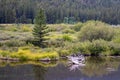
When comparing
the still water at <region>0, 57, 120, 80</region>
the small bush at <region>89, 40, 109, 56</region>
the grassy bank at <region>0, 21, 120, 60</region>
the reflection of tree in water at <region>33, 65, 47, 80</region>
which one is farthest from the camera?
the small bush at <region>89, 40, 109, 56</region>

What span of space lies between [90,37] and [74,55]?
14.0 m

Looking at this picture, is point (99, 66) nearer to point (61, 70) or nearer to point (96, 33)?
point (61, 70)

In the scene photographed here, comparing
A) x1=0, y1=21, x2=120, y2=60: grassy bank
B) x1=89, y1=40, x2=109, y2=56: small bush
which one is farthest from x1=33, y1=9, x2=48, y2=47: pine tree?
x1=89, y1=40, x2=109, y2=56: small bush

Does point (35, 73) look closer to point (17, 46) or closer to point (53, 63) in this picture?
point (53, 63)

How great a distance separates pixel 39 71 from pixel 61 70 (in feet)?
10.4

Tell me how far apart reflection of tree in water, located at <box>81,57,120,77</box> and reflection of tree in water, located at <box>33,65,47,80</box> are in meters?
5.45

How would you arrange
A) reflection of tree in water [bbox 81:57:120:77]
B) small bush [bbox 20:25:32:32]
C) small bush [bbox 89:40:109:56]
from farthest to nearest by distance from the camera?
1. small bush [bbox 20:25:32:32]
2. small bush [bbox 89:40:109:56]
3. reflection of tree in water [bbox 81:57:120:77]

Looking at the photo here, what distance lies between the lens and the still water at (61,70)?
4575cm

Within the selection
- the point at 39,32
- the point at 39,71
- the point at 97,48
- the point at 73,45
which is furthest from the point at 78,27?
the point at 39,71

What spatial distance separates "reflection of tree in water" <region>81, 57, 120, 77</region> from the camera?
49.8 m

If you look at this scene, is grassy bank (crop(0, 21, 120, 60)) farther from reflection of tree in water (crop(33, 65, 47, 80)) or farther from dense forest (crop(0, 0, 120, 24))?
dense forest (crop(0, 0, 120, 24))

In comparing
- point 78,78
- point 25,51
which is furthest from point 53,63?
point 78,78

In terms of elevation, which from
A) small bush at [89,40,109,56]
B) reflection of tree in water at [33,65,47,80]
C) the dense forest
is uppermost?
reflection of tree in water at [33,65,47,80]

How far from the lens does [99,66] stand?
55.1 metres
